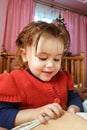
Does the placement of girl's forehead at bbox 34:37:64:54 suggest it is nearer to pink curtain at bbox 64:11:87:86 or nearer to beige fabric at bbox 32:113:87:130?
beige fabric at bbox 32:113:87:130

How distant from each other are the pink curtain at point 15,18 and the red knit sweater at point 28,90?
290cm

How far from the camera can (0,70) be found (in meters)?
2.87

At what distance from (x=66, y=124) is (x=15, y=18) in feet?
11.6

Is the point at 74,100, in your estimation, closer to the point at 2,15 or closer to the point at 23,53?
the point at 23,53

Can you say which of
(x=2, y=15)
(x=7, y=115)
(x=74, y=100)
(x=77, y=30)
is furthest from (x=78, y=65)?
(x=7, y=115)

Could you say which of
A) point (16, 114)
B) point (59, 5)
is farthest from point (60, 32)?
point (59, 5)

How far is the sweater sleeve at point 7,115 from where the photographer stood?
1.60 ft

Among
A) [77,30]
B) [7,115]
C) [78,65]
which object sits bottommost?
[7,115]

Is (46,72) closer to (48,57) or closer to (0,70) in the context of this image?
(48,57)

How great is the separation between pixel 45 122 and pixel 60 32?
1.12 feet

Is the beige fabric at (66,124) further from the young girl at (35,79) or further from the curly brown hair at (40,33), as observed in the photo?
the curly brown hair at (40,33)

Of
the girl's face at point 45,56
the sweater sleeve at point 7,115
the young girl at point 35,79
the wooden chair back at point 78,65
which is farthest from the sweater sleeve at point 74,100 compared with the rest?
the wooden chair back at point 78,65

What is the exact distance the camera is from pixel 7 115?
1.63 feet

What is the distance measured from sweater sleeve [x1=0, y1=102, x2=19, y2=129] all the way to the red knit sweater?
21 mm
